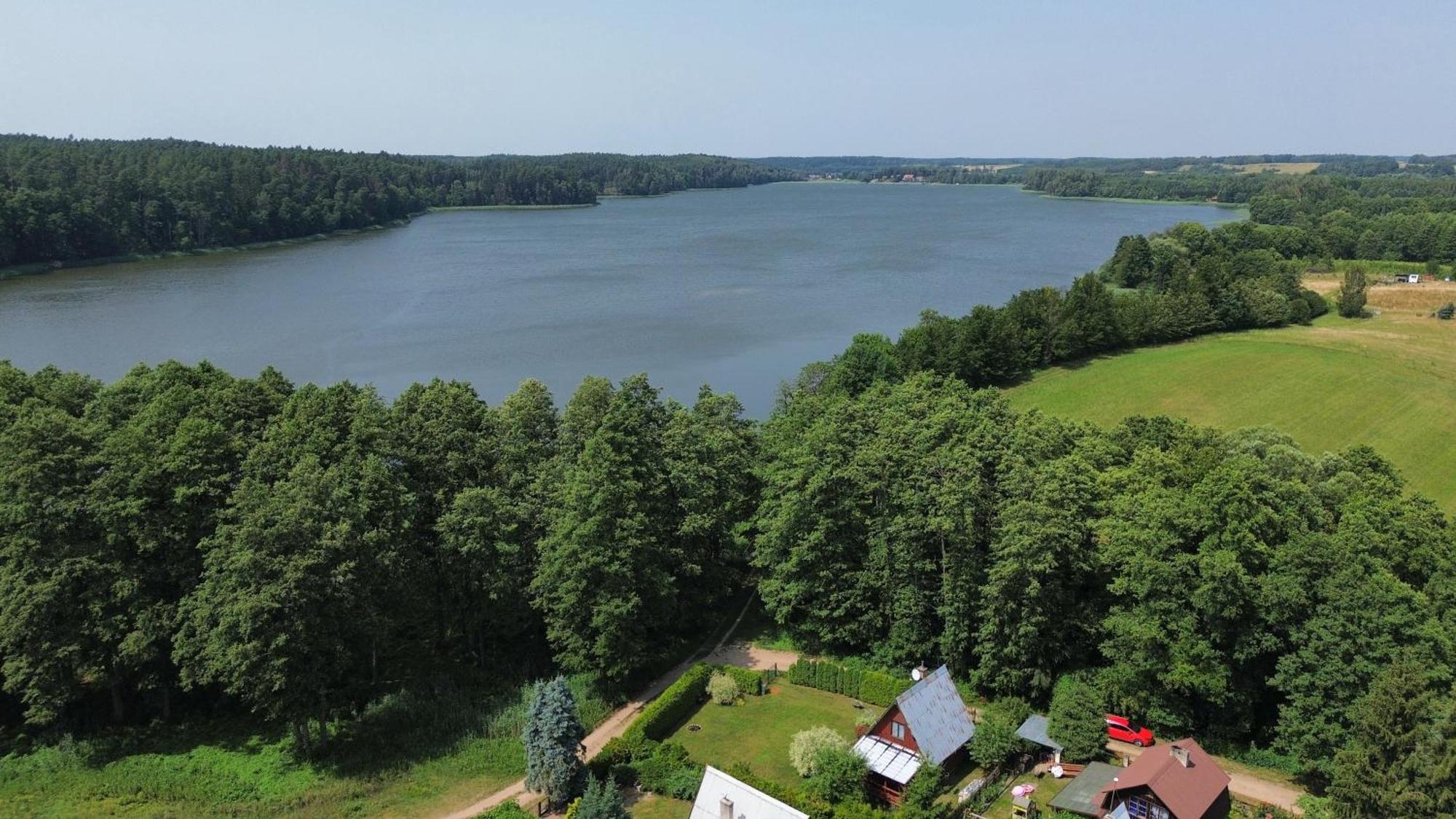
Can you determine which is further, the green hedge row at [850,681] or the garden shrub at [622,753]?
the green hedge row at [850,681]

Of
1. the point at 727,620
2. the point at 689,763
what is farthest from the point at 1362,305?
the point at 689,763

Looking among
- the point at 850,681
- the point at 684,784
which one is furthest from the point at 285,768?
the point at 850,681

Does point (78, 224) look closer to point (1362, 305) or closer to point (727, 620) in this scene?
point (727, 620)

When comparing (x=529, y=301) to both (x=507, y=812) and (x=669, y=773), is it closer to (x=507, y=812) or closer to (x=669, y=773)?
(x=669, y=773)

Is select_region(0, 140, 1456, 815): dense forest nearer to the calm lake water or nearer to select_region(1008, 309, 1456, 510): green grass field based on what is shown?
select_region(1008, 309, 1456, 510): green grass field

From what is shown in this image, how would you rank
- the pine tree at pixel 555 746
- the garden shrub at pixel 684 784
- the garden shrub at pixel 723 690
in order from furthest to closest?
the garden shrub at pixel 723 690 → the garden shrub at pixel 684 784 → the pine tree at pixel 555 746

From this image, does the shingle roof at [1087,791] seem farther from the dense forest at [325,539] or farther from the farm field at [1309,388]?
the farm field at [1309,388]

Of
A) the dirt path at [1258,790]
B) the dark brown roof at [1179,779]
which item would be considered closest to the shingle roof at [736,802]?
the dark brown roof at [1179,779]

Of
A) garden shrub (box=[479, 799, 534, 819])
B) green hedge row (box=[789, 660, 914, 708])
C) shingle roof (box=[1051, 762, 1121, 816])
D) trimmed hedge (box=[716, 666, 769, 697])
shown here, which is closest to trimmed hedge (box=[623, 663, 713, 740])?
trimmed hedge (box=[716, 666, 769, 697])
